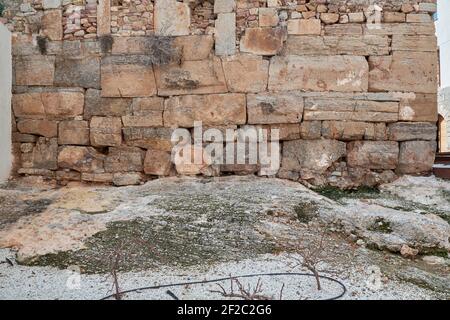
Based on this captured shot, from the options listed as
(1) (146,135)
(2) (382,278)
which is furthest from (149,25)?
(2) (382,278)

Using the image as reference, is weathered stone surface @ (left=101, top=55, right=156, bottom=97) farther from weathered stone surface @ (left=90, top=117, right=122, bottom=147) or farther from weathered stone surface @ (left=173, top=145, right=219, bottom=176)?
weathered stone surface @ (left=173, top=145, right=219, bottom=176)

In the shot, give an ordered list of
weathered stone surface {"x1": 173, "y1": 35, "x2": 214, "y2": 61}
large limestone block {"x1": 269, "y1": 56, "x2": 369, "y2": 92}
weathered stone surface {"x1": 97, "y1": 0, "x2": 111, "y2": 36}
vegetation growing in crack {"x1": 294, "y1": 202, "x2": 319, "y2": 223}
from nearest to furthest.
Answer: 1. vegetation growing in crack {"x1": 294, "y1": 202, "x2": 319, "y2": 223}
2. large limestone block {"x1": 269, "y1": 56, "x2": 369, "y2": 92}
3. weathered stone surface {"x1": 173, "y1": 35, "x2": 214, "y2": 61}
4. weathered stone surface {"x1": 97, "y1": 0, "x2": 111, "y2": 36}

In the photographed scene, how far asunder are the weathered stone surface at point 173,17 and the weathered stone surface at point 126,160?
5.60ft

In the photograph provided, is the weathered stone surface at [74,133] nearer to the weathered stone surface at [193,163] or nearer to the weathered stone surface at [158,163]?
the weathered stone surface at [158,163]

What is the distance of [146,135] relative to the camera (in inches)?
209

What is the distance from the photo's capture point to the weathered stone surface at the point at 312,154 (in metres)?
5.17

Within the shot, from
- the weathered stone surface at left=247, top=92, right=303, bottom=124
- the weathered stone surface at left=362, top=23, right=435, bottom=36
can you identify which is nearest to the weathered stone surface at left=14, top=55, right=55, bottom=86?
the weathered stone surface at left=247, top=92, right=303, bottom=124

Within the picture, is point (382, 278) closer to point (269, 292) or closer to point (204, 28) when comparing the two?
point (269, 292)

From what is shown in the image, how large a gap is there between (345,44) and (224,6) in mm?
1751

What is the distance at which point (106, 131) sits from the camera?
5.38 meters

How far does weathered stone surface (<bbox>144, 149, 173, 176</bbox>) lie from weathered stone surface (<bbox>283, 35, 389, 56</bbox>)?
2.36 metres

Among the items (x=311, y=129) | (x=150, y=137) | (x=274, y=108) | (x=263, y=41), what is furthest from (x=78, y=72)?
(x=311, y=129)

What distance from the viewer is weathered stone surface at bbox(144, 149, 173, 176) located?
5.31 m

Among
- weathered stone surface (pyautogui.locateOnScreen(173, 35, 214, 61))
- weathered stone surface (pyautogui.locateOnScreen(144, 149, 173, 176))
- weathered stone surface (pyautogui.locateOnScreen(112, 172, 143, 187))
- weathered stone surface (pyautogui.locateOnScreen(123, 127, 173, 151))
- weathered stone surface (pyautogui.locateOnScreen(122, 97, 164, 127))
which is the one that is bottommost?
weathered stone surface (pyautogui.locateOnScreen(112, 172, 143, 187))
